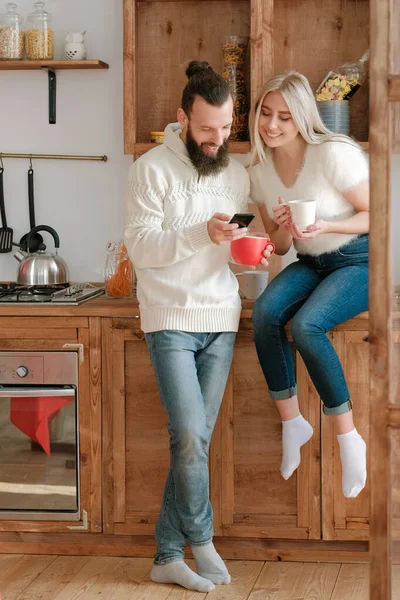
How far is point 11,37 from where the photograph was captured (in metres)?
3.47

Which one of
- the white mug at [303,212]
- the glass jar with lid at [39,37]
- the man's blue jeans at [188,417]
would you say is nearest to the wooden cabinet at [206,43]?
the glass jar with lid at [39,37]

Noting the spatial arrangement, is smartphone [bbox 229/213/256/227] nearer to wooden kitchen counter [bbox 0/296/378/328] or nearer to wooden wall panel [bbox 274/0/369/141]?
wooden kitchen counter [bbox 0/296/378/328]

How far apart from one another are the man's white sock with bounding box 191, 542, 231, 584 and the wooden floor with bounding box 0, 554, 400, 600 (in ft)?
0.09

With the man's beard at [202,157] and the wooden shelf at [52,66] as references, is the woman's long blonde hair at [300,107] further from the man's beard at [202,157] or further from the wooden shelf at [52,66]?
the wooden shelf at [52,66]

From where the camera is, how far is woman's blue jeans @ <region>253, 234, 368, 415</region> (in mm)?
2740

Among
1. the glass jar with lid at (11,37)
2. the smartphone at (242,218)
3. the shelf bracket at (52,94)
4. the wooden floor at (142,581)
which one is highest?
the glass jar with lid at (11,37)

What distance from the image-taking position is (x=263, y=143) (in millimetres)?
2887

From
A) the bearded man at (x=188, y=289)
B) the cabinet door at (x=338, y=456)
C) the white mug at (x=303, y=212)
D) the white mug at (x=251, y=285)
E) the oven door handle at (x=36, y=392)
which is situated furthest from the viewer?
the white mug at (x=251, y=285)

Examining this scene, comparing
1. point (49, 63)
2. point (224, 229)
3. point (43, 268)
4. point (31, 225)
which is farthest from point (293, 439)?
point (49, 63)

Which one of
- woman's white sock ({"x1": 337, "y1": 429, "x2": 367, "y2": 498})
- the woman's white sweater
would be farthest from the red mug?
woman's white sock ({"x1": 337, "y1": 429, "x2": 367, "y2": 498})

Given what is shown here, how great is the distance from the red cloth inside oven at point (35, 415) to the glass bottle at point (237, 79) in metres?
1.15

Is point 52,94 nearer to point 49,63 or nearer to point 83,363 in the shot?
point 49,63

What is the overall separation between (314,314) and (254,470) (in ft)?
2.15

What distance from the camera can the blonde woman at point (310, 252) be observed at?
8.98ft
